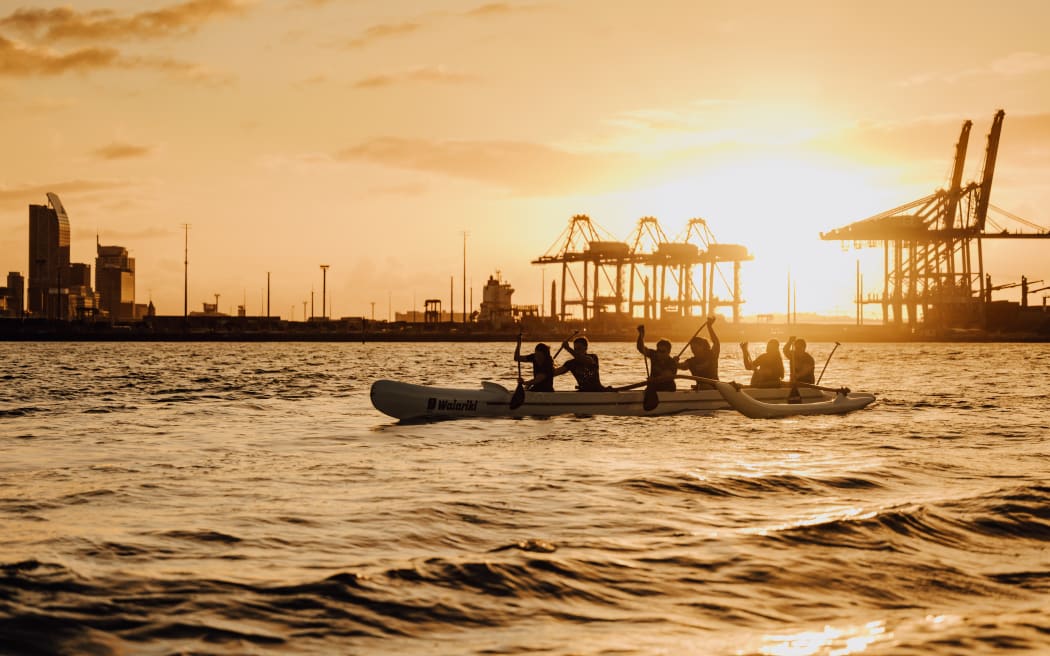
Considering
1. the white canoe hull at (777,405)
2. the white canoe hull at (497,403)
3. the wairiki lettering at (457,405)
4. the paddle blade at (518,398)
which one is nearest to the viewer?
the paddle blade at (518,398)

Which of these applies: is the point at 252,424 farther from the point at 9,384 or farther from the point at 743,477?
the point at 9,384

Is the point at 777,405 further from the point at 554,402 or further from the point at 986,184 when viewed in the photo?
the point at 986,184

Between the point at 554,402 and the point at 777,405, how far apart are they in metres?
5.13

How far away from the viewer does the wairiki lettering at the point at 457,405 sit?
20.2 meters

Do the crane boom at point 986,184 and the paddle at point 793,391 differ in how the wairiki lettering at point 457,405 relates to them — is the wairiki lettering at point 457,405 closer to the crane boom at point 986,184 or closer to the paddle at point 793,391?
the paddle at point 793,391

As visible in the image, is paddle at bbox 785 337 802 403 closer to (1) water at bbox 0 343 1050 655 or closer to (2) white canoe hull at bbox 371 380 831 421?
(2) white canoe hull at bbox 371 380 831 421

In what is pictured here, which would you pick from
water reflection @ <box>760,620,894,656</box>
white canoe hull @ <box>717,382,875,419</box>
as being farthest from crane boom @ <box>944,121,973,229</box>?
water reflection @ <box>760,620,894,656</box>

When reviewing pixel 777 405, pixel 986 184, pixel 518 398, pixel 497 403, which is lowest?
pixel 777 405

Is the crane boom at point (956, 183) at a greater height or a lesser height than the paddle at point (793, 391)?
greater

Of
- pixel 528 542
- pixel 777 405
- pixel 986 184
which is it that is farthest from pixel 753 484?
pixel 986 184

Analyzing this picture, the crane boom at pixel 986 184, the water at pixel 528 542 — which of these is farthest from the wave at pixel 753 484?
the crane boom at pixel 986 184

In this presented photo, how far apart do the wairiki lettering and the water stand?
2.08 metres

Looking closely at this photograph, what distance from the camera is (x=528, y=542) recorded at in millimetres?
8867

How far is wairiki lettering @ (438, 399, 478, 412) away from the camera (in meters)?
20.2
